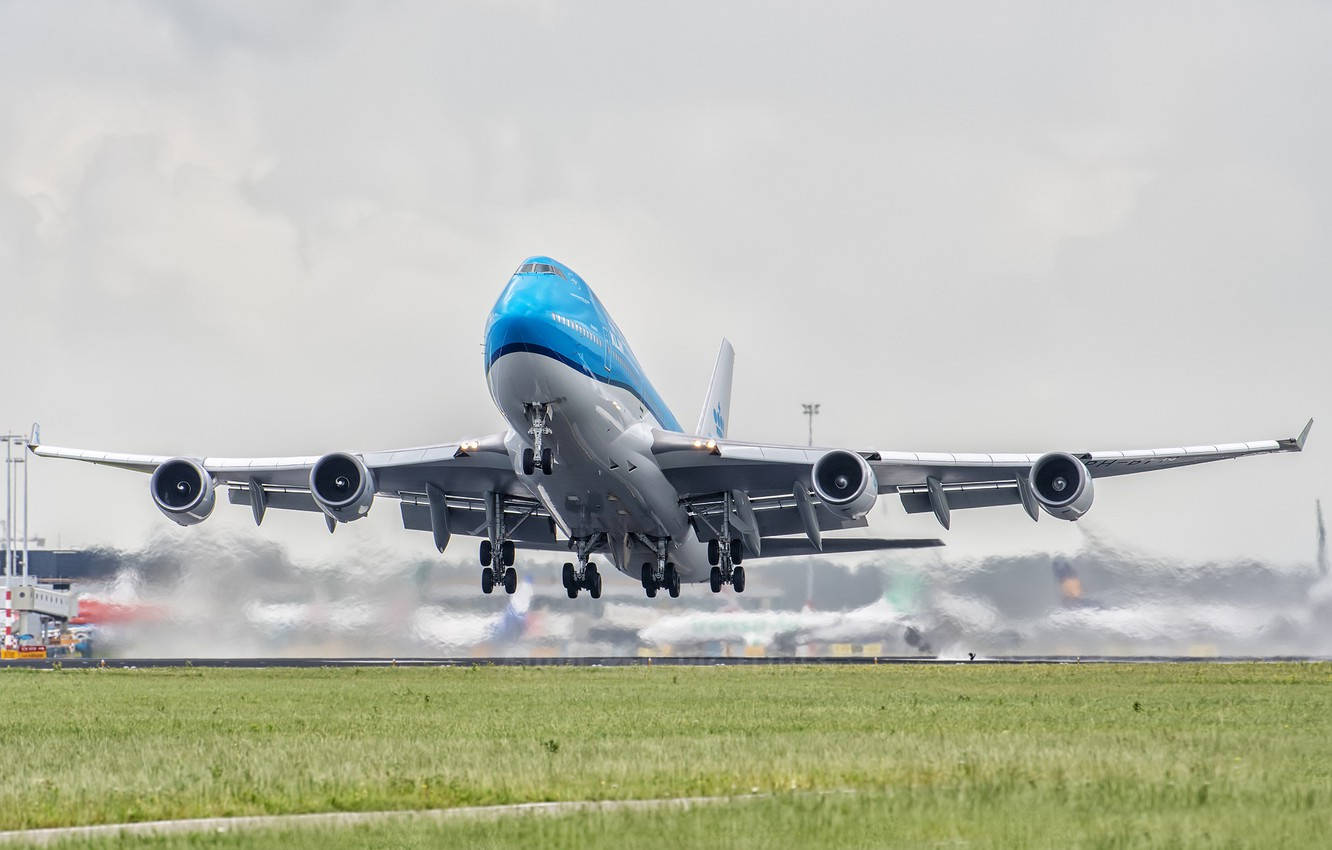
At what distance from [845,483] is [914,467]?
3.45 m

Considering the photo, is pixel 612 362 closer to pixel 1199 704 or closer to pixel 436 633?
pixel 1199 704

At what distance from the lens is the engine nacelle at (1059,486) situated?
1394 inches

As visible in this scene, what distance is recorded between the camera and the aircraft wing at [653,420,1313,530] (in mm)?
36656

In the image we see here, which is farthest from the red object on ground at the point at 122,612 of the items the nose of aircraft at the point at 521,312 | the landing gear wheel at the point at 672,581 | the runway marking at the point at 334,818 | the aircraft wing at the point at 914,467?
the runway marking at the point at 334,818

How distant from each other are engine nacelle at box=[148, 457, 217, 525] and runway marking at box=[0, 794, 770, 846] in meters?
23.2

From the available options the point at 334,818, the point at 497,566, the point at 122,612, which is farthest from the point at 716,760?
the point at 122,612

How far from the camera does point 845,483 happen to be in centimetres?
3544

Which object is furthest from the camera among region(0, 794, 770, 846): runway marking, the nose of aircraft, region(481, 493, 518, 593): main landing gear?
region(481, 493, 518, 593): main landing gear

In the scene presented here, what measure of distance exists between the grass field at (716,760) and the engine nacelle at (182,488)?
4.21 metres

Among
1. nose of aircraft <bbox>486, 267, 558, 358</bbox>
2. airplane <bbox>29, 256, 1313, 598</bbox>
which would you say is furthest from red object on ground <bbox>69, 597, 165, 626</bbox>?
nose of aircraft <bbox>486, 267, 558, 358</bbox>

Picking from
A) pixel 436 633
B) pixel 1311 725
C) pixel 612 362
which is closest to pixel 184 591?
pixel 436 633

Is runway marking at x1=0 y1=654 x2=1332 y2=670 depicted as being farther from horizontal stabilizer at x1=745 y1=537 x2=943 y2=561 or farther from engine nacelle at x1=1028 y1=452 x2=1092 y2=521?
engine nacelle at x1=1028 y1=452 x2=1092 y2=521

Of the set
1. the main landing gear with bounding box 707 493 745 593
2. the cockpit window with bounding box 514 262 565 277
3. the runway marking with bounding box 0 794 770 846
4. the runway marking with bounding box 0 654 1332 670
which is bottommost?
the runway marking with bounding box 0 794 770 846

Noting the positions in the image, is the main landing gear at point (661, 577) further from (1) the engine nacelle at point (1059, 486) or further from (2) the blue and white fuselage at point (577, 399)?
(1) the engine nacelle at point (1059, 486)
